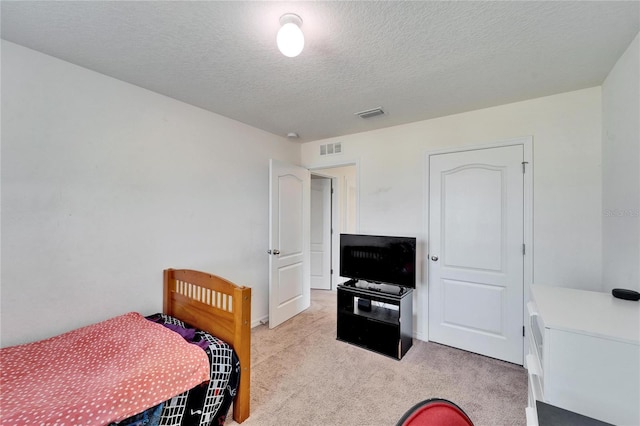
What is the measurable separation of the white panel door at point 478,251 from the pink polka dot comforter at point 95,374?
92.8 inches

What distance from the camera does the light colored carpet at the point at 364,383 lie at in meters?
1.81

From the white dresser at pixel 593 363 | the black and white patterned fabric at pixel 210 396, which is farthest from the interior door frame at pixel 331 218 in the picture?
the white dresser at pixel 593 363

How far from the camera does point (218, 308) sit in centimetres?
191

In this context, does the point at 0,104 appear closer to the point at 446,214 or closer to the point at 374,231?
the point at 374,231

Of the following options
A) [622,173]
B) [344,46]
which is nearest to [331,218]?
[344,46]

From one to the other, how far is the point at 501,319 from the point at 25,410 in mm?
3246

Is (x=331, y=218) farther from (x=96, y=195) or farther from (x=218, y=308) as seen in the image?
(x=96, y=195)

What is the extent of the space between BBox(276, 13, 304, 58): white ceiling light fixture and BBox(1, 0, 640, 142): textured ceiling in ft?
0.11

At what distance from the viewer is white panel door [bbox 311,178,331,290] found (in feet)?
15.6

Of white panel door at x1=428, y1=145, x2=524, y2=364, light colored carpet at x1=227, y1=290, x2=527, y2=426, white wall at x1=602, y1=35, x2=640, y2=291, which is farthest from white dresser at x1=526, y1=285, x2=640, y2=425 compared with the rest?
white panel door at x1=428, y1=145, x2=524, y2=364

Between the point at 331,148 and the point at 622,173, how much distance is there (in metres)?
2.70

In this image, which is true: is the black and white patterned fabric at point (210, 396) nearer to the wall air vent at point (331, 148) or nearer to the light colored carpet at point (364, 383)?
the light colored carpet at point (364, 383)

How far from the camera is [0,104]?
1.63 metres

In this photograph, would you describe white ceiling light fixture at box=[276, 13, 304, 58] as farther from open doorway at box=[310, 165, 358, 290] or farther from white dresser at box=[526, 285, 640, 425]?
open doorway at box=[310, 165, 358, 290]
